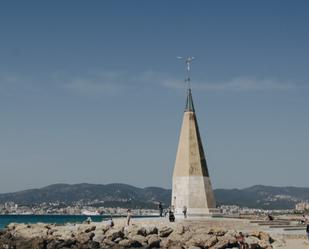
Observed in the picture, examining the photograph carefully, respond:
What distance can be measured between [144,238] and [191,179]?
23.2 ft

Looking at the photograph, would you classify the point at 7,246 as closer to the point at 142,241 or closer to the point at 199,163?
the point at 142,241

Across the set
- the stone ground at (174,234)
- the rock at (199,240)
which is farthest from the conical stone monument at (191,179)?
the rock at (199,240)

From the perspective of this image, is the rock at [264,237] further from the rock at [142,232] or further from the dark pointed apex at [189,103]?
the dark pointed apex at [189,103]

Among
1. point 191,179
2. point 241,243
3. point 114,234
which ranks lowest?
point 241,243

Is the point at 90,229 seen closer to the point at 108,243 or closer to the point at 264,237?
the point at 108,243

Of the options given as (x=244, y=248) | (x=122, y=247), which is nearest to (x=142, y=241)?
(x=122, y=247)

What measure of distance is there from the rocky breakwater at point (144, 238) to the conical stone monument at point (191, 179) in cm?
341

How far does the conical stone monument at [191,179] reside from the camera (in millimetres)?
33531

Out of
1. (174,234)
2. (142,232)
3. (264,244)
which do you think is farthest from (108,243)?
(264,244)

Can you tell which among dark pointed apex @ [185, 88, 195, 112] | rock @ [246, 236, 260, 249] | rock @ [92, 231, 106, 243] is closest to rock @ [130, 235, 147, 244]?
rock @ [92, 231, 106, 243]

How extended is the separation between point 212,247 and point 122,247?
12.9 ft

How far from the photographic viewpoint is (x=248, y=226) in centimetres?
3156

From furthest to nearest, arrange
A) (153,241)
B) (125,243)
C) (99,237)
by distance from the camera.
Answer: (99,237) < (125,243) < (153,241)

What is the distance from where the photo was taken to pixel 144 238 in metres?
27.5
